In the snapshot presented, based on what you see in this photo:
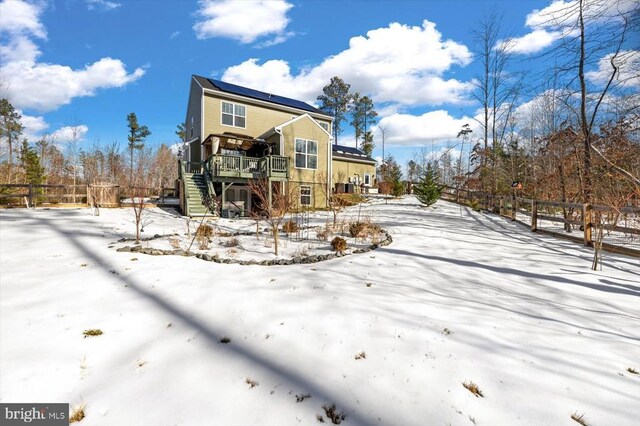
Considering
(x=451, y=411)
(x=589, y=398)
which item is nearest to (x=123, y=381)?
(x=451, y=411)

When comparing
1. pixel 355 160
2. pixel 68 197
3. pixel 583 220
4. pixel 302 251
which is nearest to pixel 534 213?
pixel 583 220

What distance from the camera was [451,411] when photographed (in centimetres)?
219

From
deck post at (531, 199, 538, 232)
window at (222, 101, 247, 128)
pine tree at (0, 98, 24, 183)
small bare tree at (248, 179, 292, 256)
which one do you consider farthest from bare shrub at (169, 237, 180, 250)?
pine tree at (0, 98, 24, 183)

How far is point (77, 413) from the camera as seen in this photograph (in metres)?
2.23

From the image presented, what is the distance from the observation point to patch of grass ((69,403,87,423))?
2.19 meters

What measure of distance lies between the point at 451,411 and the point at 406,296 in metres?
2.33

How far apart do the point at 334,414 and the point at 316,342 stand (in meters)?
0.95

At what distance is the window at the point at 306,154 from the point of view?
18711 mm

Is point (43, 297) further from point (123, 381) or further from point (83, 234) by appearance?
point (83, 234)

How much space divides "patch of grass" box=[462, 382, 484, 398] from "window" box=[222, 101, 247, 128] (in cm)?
1955

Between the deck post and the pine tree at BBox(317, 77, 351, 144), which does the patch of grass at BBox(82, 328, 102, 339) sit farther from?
the pine tree at BBox(317, 77, 351, 144)

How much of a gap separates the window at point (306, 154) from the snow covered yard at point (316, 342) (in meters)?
13.7

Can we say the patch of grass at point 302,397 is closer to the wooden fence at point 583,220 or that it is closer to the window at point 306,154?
the wooden fence at point 583,220

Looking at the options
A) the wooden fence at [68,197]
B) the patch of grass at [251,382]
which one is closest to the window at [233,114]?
the wooden fence at [68,197]
